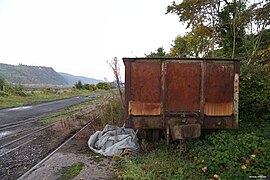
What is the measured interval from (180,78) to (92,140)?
2.92 meters

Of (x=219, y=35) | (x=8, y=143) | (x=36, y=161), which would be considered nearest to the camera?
(x=36, y=161)

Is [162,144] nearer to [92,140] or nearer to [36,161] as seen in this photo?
[92,140]

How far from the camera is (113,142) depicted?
6.02 meters

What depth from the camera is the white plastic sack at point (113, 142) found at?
5684 millimetres

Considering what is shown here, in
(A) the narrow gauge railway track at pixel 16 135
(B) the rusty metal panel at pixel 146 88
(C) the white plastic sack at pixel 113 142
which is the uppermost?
(B) the rusty metal panel at pixel 146 88

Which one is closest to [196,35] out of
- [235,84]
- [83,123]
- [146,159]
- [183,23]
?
[183,23]

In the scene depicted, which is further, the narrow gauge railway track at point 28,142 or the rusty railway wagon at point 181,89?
the narrow gauge railway track at point 28,142

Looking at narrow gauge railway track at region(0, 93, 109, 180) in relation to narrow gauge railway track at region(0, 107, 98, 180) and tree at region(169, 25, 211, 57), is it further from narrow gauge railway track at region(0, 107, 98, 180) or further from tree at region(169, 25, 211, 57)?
tree at region(169, 25, 211, 57)

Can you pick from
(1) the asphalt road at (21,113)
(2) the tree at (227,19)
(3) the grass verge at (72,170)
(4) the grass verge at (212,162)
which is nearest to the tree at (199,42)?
(2) the tree at (227,19)

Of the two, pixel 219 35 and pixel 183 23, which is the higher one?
pixel 183 23

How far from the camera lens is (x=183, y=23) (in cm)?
1953

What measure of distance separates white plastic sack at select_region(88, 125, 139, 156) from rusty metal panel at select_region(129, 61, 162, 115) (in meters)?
1.07

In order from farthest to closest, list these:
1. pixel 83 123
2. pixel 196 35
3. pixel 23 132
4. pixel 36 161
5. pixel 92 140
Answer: pixel 196 35
pixel 83 123
pixel 23 132
pixel 92 140
pixel 36 161

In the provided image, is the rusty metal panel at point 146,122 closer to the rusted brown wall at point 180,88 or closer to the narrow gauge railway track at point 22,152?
the rusted brown wall at point 180,88
